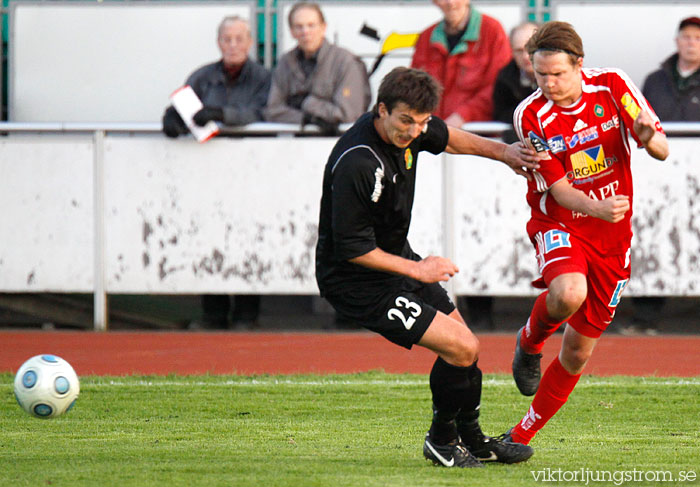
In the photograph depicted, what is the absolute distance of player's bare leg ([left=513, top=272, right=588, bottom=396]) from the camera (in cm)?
548

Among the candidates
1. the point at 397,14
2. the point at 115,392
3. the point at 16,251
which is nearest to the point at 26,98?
the point at 16,251

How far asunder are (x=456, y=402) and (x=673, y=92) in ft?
19.5

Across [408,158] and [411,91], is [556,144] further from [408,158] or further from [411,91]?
[411,91]

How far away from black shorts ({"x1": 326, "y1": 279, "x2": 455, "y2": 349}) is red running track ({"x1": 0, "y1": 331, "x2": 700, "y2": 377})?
134 inches

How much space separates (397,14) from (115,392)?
5807mm

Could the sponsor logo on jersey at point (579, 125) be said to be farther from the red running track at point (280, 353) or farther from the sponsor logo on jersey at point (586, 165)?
the red running track at point (280, 353)

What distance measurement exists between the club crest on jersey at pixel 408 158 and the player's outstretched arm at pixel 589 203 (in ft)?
2.75

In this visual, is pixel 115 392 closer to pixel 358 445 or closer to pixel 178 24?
A: pixel 358 445

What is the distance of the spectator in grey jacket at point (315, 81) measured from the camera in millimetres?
10328

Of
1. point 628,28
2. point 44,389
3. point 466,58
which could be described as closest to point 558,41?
point 44,389

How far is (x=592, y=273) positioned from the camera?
5.76 m

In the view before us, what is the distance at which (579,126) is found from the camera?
5605 millimetres

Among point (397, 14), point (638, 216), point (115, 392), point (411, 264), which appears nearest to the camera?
point (411, 264)

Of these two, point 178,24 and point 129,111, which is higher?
point 178,24
